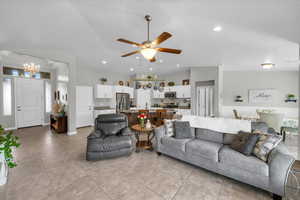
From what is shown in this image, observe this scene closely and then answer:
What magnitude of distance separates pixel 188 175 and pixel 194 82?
4.56 metres

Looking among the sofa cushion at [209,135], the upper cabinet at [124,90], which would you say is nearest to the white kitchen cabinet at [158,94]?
the upper cabinet at [124,90]

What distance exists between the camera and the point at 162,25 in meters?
2.77

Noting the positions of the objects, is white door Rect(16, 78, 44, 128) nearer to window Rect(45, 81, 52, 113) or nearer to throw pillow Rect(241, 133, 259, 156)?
window Rect(45, 81, 52, 113)

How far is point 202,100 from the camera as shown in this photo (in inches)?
237

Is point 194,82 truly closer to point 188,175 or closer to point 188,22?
point 188,22

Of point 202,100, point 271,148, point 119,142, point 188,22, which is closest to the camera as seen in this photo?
point 271,148

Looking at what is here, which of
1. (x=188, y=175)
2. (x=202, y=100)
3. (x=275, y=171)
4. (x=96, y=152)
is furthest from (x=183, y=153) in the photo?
(x=202, y=100)

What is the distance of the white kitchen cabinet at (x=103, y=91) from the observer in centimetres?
642

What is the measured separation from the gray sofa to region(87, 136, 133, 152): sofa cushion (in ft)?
2.62

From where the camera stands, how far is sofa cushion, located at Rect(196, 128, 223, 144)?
2.80m

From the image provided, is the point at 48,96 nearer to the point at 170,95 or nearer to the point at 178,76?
the point at 170,95

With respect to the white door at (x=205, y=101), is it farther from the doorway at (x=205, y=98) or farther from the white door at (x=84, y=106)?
the white door at (x=84, y=106)

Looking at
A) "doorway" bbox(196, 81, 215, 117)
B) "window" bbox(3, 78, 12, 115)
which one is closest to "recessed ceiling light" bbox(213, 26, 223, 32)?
"doorway" bbox(196, 81, 215, 117)

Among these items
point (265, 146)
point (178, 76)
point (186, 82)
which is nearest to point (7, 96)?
point (178, 76)
